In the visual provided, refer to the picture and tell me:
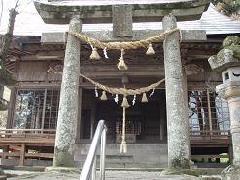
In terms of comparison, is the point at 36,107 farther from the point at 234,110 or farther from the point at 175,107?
the point at 234,110

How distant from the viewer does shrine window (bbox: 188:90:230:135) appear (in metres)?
13.9

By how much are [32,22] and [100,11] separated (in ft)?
24.7

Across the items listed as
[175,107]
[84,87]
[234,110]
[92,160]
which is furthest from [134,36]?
[92,160]

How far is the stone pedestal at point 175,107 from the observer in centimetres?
784

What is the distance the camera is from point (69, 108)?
852 cm

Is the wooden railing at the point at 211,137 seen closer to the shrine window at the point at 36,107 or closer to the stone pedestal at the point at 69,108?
the shrine window at the point at 36,107

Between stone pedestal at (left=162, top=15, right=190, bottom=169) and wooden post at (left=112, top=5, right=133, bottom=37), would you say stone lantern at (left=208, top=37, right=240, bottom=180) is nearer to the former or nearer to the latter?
stone pedestal at (left=162, top=15, right=190, bottom=169)

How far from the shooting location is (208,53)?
1384cm

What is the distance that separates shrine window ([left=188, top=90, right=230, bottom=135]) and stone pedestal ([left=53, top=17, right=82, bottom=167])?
265 inches

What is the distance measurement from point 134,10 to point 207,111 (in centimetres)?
645

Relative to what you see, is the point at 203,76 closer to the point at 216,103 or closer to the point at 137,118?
the point at 216,103

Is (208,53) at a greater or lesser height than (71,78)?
greater

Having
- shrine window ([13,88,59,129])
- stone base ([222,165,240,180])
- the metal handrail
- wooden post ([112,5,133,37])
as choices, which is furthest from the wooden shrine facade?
the metal handrail


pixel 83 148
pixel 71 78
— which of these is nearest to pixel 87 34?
pixel 71 78
